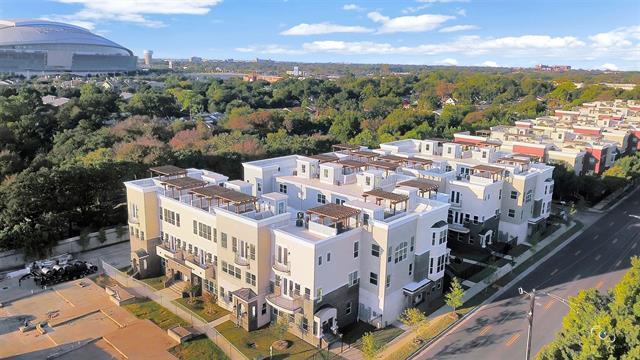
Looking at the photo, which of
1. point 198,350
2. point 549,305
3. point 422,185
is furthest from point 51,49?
point 549,305

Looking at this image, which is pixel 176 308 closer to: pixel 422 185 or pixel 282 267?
pixel 282 267

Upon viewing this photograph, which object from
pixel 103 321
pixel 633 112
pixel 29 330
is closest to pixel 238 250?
pixel 103 321

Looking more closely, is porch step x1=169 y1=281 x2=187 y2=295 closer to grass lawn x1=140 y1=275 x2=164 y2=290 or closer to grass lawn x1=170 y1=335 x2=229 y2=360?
grass lawn x1=140 y1=275 x2=164 y2=290

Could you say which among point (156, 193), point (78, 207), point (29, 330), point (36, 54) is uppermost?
point (36, 54)

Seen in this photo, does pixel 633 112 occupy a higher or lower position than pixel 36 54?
lower

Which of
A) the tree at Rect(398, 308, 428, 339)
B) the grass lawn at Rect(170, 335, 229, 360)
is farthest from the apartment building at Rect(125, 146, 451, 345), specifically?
the grass lawn at Rect(170, 335, 229, 360)

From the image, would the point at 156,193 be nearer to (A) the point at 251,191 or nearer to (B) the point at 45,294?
(A) the point at 251,191

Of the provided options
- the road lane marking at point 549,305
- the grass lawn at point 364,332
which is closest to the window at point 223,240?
the grass lawn at point 364,332
